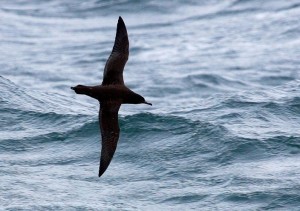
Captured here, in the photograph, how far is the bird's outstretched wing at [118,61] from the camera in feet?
48.7

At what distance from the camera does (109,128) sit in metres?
14.5

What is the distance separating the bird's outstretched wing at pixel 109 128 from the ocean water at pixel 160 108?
8.75 feet

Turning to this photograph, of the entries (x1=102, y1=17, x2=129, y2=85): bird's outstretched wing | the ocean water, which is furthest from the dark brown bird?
the ocean water

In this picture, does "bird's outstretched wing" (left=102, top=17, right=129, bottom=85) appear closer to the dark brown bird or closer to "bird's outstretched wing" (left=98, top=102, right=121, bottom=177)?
the dark brown bird

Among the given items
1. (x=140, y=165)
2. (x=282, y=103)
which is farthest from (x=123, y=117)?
(x=282, y=103)

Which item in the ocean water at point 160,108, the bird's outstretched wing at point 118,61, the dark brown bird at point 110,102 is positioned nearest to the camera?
the dark brown bird at point 110,102

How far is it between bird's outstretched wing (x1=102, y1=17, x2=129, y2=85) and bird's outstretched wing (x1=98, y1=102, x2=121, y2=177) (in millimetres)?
428

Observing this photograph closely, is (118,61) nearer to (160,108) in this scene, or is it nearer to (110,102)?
(110,102)

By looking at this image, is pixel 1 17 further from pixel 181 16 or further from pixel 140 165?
pixel 140 165

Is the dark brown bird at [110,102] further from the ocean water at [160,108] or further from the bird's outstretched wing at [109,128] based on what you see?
the ocean water at [160,108]

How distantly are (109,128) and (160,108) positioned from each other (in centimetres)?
941

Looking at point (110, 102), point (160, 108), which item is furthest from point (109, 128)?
point (160, 108)

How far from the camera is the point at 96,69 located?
97.0ft

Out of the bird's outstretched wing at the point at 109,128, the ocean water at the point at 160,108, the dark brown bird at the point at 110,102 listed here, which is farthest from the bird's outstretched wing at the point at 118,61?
the ocean water at the point at 160,108
